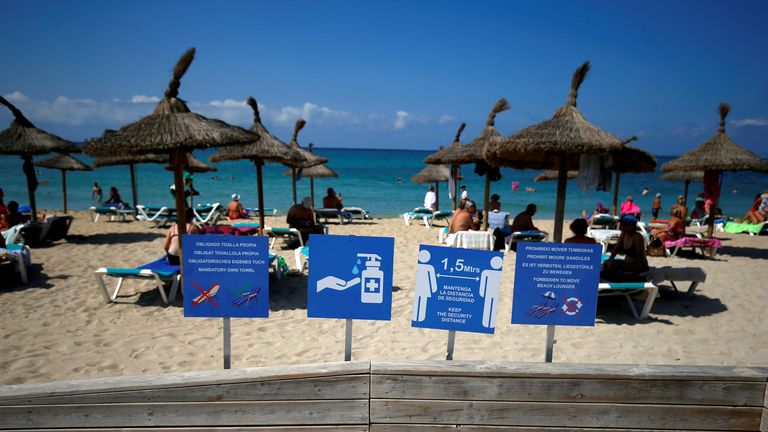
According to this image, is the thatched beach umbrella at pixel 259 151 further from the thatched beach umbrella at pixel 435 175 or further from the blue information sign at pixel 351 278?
the blue information sign at pixel 351 278

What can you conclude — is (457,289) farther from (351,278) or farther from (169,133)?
(169,133)

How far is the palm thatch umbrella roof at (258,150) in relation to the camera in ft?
31.7

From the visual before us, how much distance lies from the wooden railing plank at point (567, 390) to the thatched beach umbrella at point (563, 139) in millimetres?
3494

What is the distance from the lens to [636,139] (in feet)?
40.7

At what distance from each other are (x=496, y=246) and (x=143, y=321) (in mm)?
6558

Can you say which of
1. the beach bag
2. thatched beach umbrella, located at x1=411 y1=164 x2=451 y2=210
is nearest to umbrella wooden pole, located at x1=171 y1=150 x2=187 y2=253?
the beach bag

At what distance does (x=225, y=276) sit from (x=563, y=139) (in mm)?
4852

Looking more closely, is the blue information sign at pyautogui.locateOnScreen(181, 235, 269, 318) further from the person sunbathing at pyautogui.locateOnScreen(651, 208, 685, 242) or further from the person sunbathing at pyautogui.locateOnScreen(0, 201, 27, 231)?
the person sunbathing at pyautogui.locateOnScreen(651, 208, 685, 242)

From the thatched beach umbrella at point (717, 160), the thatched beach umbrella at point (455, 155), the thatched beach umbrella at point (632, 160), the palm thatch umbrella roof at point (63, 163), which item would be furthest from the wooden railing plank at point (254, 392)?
the palm thatch umbrella roof at point (63, 163)

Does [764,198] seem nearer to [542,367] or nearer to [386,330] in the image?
[386,330]

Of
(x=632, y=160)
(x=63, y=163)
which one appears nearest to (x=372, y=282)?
(x=632, y=160)

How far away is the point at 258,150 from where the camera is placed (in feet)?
31.8

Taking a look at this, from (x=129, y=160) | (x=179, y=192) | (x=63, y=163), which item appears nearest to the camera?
(x=179, y=192)

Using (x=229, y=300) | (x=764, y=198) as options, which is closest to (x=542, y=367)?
(x=229, y=300)
